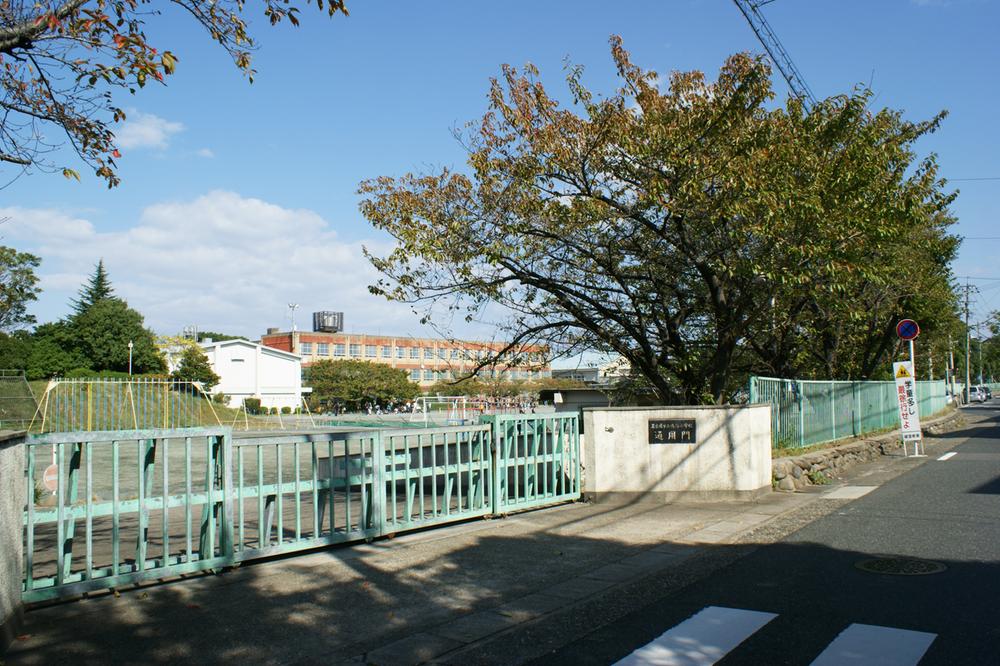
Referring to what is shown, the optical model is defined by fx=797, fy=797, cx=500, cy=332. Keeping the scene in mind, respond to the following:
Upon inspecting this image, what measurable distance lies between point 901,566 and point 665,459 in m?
4.43

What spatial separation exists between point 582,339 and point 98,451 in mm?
19698

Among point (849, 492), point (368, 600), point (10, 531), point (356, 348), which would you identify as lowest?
point (849, 492)

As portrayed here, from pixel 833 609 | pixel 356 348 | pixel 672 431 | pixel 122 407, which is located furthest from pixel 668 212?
pixel 356 348

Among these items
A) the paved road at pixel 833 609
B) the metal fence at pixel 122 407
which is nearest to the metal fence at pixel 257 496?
the paved road at pixel 833 609

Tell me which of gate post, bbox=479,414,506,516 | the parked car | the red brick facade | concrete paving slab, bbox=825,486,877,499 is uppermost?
the red brick facade

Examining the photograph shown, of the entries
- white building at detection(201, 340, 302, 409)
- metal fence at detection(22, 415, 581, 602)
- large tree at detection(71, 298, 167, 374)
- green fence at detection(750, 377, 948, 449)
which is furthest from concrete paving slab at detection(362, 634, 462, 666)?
large tree at detection(71, 298, 167, 374)

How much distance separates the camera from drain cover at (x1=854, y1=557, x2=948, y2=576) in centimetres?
720

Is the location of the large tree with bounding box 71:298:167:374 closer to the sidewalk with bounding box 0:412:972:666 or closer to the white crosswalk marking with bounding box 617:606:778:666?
the sidewalk with bounding box 0:412:972:666

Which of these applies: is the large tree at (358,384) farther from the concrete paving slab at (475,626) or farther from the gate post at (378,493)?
the concrete paving slab at (475,626)

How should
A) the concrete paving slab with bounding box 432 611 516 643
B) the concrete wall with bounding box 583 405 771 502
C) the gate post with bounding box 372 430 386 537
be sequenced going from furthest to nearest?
the concrete wall with bounding box 583 405 771 502 < the gate post with bounding box 372 430 386 537 < the concrete paving slab with bounding box 432 611 516 643

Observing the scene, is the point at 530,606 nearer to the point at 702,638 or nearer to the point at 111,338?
the point at 702,638

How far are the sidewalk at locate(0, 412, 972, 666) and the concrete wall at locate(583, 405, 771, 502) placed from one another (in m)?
1.64

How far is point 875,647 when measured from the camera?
5156 mm

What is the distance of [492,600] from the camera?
6.52 m
